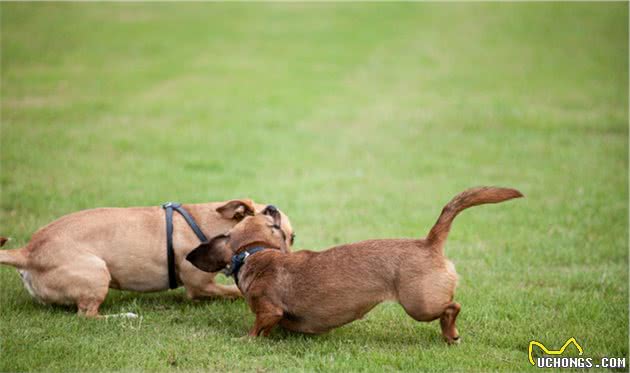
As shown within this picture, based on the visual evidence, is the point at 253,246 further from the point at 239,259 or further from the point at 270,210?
the point at 270,210

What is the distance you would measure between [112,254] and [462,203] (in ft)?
9.76

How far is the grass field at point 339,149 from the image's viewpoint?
21.1ft

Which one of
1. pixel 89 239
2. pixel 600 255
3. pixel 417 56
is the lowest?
pixel 600 255

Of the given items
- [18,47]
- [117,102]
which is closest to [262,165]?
[117,102]

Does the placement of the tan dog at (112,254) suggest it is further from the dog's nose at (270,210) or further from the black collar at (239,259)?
the black collar at (239,259)

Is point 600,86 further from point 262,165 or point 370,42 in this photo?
point 262,165

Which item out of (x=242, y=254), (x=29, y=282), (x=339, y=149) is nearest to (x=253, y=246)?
(x=242, y=254)

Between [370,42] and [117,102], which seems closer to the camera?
[117,102]

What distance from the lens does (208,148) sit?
13.7 metres

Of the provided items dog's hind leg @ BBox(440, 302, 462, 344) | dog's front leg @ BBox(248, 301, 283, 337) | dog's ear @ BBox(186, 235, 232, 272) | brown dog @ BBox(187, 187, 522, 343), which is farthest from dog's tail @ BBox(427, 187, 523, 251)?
dog's ear @ BBox(186, 235, 232, 272)

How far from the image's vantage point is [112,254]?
6957 millimetres

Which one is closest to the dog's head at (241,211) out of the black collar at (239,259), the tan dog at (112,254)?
the tan dog at (112,254)

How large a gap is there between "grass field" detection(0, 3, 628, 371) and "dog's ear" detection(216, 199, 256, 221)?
2.70ft

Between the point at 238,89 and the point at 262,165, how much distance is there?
5543 mm
